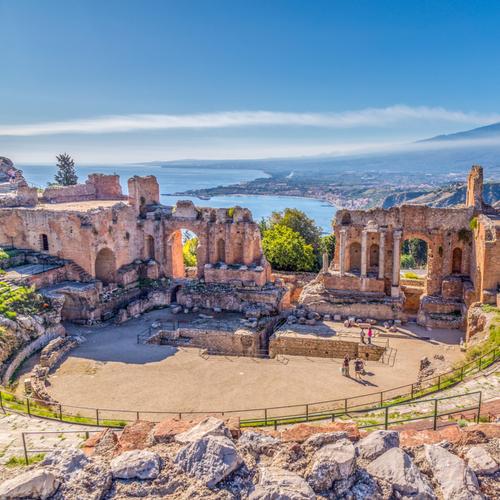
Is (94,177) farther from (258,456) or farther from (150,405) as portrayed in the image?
(258,456)

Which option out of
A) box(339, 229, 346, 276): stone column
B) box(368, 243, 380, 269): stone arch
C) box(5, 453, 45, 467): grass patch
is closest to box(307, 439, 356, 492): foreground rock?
box(5, 453, 45, 467): grass patch

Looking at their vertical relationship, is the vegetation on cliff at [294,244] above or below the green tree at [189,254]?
above

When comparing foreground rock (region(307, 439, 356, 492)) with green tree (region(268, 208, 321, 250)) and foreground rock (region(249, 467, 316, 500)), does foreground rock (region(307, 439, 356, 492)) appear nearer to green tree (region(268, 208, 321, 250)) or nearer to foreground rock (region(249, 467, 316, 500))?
foreground rock (region(249, 467, 316, 500))

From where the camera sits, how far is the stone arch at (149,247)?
1278 inches

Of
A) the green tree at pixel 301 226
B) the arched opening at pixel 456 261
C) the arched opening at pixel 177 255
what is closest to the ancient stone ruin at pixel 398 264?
the arched opening at pixel 456 261

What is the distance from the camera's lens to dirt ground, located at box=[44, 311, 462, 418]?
720 inches

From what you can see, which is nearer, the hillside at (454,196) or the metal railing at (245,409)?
the metal railing at (245,409)

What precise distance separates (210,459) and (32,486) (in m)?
2.57

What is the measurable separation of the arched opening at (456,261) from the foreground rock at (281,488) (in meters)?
23.5

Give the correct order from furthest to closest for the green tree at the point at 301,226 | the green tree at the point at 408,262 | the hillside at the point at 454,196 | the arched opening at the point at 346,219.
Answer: the hillside at the point at 454,196 → the green tree at the point at 408,262 → the green tree at the point at 301,226 → the arched opening at the point at 346,219

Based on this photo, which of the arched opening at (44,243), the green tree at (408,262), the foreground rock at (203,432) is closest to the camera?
the foreground rock at (203,432)

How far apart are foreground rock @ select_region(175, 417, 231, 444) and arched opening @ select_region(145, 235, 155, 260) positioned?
80.2ft

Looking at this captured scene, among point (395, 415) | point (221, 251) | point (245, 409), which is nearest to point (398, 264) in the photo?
point (221, 251)

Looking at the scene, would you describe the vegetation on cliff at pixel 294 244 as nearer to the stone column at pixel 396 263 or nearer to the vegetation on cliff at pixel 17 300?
the stone column at pixel 396 263
